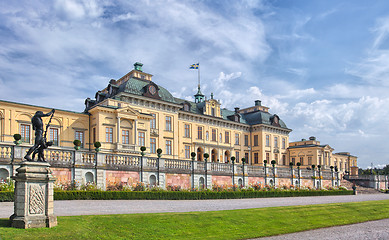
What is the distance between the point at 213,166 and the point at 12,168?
65.3 feet

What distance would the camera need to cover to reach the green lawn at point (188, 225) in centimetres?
1166

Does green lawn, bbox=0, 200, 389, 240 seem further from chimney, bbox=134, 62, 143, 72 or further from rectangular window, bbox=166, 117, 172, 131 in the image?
chimney, bbox=134, 62, 143, 72

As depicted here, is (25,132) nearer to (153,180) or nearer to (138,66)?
(153,180)

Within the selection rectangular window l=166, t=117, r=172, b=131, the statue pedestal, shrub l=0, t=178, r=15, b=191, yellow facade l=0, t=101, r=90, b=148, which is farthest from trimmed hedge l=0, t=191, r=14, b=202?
rectangular window l=166, t=117, r=172, b=131

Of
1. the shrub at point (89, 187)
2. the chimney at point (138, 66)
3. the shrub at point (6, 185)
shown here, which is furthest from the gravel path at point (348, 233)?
the chimney at point (138, 66)

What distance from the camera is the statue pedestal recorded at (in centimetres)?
1130

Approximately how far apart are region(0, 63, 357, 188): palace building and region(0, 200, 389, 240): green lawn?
25.0 m

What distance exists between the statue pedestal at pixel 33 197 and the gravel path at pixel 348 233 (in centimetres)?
874

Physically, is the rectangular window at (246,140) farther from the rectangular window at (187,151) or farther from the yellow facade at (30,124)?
the yellow facade at (30,124)

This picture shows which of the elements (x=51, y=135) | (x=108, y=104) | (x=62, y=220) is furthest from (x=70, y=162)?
(x=108, y=104)

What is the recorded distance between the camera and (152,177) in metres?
30.5

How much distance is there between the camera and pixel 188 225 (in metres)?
15.0

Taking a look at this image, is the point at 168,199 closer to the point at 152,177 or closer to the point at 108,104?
the point at 152,177

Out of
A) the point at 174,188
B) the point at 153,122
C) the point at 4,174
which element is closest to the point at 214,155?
the point at 153,122
